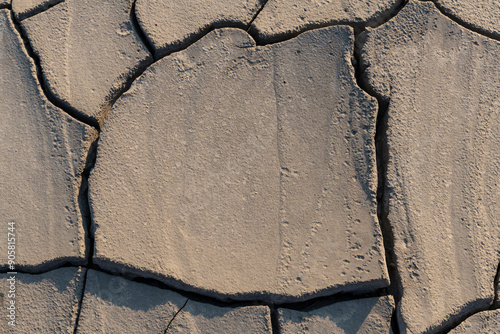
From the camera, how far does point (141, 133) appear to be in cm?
168

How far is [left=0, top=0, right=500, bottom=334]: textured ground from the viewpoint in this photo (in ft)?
5.05

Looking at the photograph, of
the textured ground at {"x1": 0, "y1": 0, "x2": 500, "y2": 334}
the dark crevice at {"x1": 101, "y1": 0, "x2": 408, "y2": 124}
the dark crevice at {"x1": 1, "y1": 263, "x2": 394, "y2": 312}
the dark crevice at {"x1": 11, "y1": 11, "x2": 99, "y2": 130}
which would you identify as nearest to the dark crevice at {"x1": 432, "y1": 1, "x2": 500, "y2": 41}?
the textured ground at {"x1": 0, "y1": 0, "x2": 500, "y2": 334}

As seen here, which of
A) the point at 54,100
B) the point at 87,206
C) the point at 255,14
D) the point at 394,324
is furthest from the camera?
the point at 255,14

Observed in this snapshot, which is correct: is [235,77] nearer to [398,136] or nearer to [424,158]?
[398,136]

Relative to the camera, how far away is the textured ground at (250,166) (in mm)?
1539

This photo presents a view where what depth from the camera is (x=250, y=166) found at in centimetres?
166

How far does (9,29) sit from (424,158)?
1.78m

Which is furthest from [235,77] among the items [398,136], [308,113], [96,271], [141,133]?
[96,271]

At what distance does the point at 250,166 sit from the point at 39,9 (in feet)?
3.81

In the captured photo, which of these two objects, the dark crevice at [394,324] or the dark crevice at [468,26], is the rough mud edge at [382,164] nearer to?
the dark crevice at [394,324]

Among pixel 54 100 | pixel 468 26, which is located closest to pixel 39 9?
pixel 54 100

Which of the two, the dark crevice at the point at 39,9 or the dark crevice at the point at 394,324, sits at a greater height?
the dark crevice at the point at 39,9

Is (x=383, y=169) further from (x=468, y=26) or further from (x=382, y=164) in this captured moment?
(x=468, y=26)

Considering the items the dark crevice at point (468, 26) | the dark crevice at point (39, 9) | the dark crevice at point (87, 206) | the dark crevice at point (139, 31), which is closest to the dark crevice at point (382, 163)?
the dark crevice at point (468, 26)
